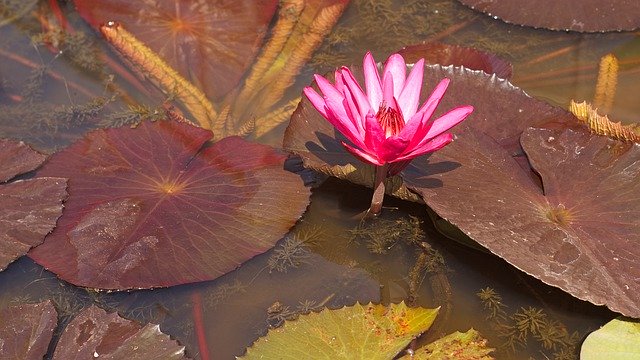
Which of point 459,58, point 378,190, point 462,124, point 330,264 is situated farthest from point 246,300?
point 459,58

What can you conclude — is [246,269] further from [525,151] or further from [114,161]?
[525,151]

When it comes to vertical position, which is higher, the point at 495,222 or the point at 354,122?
the point at 354,122

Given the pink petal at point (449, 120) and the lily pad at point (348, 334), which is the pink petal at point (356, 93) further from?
the lily pad at point (348, 334)

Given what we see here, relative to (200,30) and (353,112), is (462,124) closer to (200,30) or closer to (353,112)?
(353,112)

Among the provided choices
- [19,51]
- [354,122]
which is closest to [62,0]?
[19,51]

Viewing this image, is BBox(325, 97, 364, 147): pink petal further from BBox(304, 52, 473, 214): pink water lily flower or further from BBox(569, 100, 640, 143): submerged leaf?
BBox(569, 100, 640, 143): submerged leaf

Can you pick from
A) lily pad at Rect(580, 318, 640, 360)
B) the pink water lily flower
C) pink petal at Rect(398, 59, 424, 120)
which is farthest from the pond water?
pink petal at Rect(398, 59, 424, 120)
